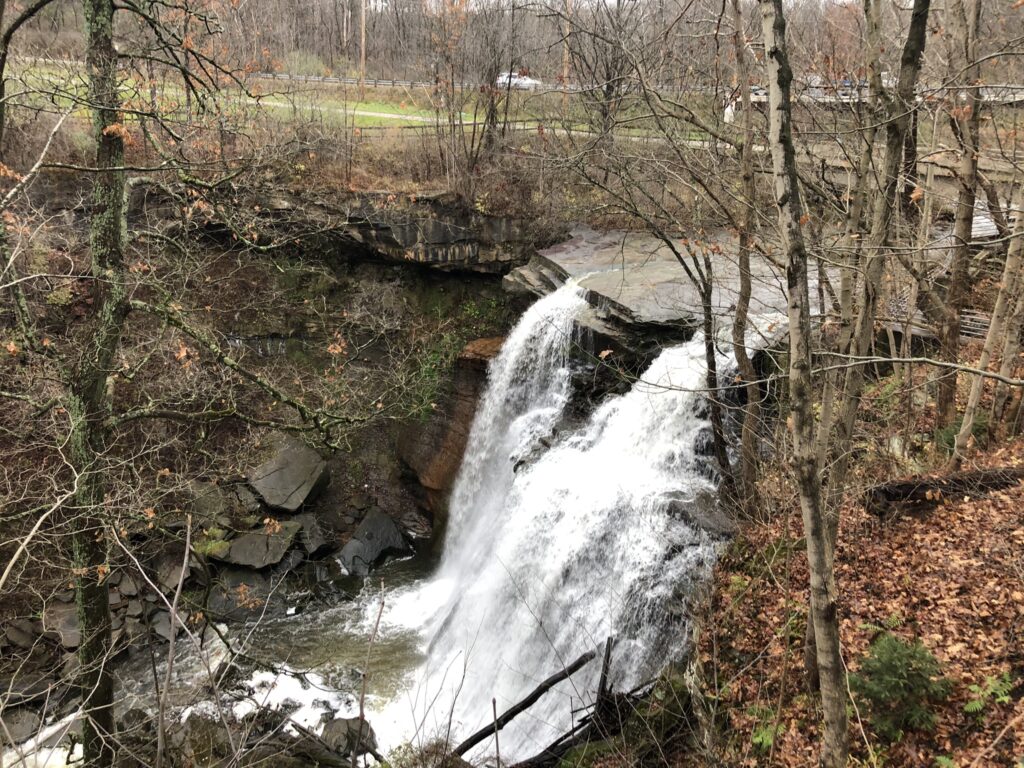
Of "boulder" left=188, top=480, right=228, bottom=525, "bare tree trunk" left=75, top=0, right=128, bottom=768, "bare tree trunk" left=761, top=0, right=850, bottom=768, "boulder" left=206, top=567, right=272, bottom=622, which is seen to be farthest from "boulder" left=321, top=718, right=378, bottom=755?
"bare tree trunk" left=761, top=0, right=850, bottom=768

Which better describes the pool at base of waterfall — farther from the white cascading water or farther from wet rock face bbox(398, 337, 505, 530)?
wet rock face bbox(398, 337, 505, 530)

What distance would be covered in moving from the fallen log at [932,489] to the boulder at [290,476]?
32.9 ft

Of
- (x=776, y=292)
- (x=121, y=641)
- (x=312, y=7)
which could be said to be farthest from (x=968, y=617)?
(x=312, y=7)

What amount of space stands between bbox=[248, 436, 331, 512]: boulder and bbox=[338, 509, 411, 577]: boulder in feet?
4.06

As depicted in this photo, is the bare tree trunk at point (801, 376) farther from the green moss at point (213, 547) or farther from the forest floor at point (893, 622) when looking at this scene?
the green moss at point (213, 547)

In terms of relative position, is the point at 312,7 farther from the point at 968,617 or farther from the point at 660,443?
the point at 968,617

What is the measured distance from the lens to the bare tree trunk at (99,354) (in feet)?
18.2

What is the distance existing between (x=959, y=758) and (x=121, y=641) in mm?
10637

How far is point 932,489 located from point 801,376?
4.49 meters

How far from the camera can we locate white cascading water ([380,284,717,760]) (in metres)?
7.43

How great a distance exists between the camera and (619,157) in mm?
7449

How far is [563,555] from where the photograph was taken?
8688 millimetres

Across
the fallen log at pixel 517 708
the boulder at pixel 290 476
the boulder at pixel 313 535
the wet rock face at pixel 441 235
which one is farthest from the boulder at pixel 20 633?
the wet rock face at pixel 441 235

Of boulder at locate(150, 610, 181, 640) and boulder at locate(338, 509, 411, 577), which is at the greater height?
boulder at locate(338, 509, 411, 577)
